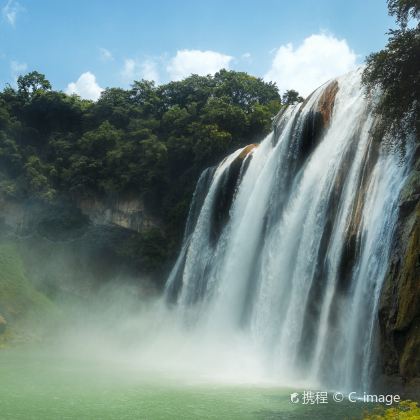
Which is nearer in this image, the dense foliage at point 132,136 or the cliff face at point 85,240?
the cliff face at point 85,240

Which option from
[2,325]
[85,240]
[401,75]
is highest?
[85,240]

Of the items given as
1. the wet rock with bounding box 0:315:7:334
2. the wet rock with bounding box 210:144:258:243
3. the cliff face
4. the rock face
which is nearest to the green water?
the rock face

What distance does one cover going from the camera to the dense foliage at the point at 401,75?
14773 mm

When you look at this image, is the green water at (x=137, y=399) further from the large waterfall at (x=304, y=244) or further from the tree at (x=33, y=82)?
the tree at (x=33, y=82)

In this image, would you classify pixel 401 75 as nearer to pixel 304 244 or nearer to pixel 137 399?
pixel 304 244

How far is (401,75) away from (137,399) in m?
11.9

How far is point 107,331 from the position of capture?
1383 inches

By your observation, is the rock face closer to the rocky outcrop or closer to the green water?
the green water

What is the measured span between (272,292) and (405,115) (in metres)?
8.80

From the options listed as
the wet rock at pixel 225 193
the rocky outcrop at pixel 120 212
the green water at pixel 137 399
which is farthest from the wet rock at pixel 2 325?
the wet rock at pixel 225 193

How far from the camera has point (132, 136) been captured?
4450 centimetres

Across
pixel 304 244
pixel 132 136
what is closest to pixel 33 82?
pixel 132 136

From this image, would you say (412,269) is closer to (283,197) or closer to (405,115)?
(405,115)

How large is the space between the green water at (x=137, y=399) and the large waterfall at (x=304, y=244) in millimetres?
2176
